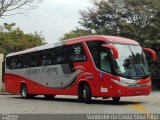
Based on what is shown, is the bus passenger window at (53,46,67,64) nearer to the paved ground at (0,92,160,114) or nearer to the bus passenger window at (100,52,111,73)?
the paved ground at (0,92,160,114)

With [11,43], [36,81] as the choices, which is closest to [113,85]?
[36,81]

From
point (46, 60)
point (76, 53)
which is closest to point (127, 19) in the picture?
point (46, 60)

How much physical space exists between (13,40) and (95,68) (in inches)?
1767

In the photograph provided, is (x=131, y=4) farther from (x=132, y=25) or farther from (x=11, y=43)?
(x=11, y=43)

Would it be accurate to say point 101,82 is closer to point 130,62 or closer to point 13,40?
point 130,62

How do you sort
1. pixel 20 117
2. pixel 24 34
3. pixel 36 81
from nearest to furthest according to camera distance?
pixel 20 117
pixel 36 81
pixel 24 34

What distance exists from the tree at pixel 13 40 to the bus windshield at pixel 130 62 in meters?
41.9

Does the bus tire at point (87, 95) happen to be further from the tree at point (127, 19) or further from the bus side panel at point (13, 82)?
the tree at point (127, 19)

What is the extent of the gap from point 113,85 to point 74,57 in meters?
3.31

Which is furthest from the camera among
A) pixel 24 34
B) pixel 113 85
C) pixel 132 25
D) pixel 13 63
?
pixel 24 34

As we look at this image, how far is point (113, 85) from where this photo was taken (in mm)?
20047

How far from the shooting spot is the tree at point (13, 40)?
Result: 6218cm

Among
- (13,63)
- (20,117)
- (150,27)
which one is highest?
(150,27)

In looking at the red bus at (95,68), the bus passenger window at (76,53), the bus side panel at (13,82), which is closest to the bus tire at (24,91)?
the bus side panel at (13,82)
